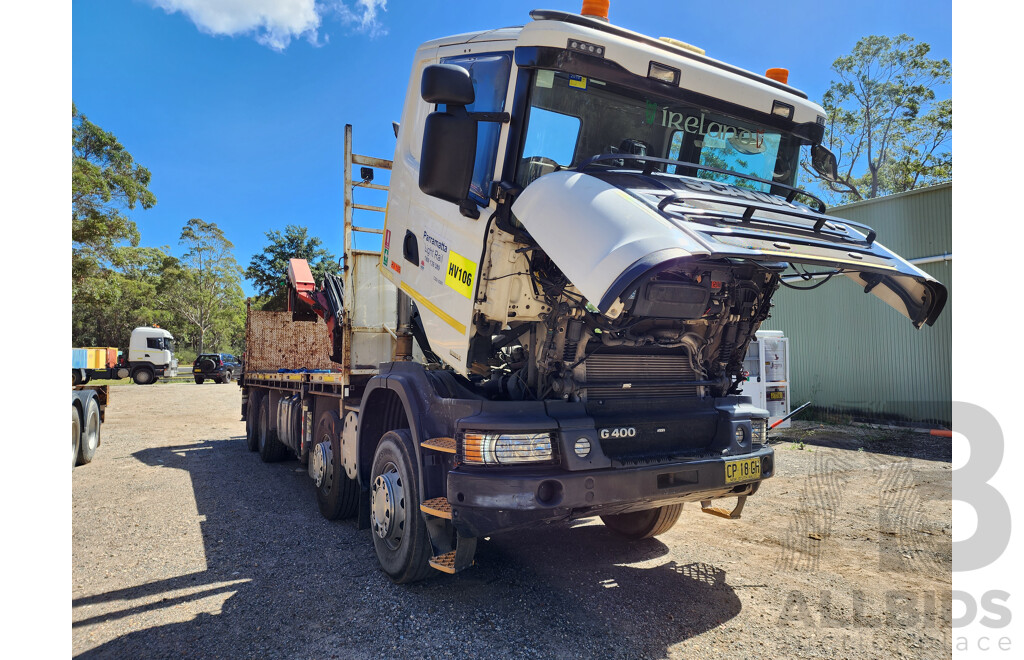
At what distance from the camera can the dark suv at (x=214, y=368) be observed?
104 feet

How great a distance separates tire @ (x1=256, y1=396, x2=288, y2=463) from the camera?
847 cm

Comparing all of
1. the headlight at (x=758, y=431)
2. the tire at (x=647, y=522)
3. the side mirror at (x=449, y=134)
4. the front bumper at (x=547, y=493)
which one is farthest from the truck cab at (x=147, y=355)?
the headlight at (x=758, y=431)

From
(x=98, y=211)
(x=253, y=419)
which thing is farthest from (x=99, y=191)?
(x=253, y=419)

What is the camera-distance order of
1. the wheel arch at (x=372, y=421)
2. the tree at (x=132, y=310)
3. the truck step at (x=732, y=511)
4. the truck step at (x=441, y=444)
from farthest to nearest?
the tree at (x=132, y=310)
the wheel arch at (x=372, y=421)
the truck step at (x=732, y=511)
the truck step at (x=441, y=444)

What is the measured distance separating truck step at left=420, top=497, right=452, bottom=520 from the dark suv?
3065 centimetres

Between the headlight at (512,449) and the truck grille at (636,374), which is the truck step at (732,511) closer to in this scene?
the truck grille at (636,374)

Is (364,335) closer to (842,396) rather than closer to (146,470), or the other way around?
(146,470)

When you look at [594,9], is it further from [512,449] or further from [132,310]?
[132,310]

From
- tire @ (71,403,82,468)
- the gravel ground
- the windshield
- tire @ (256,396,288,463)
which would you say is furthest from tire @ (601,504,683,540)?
tire @ (71,403,82,468)

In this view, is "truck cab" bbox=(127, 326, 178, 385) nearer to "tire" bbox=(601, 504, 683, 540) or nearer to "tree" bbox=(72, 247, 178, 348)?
"tree" bbox=(72, 247, 178, 348)

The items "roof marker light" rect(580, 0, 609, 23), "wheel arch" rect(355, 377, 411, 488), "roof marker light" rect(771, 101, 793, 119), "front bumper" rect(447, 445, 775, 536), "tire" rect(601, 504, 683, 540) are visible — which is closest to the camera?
"front bumper" rect(447, 445, 775, 536)

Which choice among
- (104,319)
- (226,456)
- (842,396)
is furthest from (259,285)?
(842,396)

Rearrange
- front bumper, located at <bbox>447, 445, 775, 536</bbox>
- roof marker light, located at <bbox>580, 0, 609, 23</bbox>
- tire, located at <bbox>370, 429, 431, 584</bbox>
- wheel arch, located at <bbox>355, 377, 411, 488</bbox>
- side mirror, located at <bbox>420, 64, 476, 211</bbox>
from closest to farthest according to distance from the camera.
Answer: front bumper, located at <bbox>447, 445, 775, 536</bbox> < side mirror, located at <bbox>420, 64, 476, 211</bbox> < roof marker light, located at <bbox>580, 0, 609, 23</bbox> < tire, located at <bbox>370, 429, 431, 584</bbox> < wheel arch, located at <bbox>355, 377, 411, 488</bbox>

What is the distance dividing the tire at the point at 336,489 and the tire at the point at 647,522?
7.57ft
